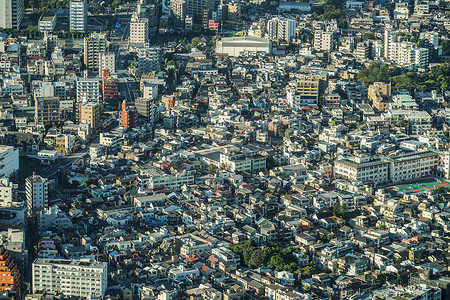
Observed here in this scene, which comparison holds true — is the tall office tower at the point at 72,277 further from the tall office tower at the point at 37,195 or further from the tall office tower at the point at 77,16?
the tall office tower at the point at 77,16

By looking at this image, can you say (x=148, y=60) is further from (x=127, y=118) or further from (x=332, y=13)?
(x=332, y=13)

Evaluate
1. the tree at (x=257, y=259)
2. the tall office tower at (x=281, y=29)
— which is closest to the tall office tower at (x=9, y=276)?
the tree at (x=257, y=259)

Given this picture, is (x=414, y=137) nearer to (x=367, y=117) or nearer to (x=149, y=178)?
(x=367, y=117)

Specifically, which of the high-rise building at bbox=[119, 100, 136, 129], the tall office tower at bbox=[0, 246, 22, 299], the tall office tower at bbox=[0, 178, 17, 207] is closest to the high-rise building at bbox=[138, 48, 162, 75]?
the high-rise building at bbox=[119, 100, 136, 129]

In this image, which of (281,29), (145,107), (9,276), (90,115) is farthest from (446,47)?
(9,276)

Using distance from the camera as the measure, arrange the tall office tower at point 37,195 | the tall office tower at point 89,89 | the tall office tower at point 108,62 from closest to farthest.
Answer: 1. the tall office tower at point 37,195
2. the tall office tower at point 89,89
3. the tall office tower at point 108,62

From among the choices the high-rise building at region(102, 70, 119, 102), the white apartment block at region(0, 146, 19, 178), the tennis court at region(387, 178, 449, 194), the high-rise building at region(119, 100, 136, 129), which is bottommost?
the tennis court at region(387, 178, 449, 194)

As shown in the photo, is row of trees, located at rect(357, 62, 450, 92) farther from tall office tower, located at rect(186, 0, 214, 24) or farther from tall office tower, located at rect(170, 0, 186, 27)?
tall office tower, located at rect(186, 0, 214, 24)
